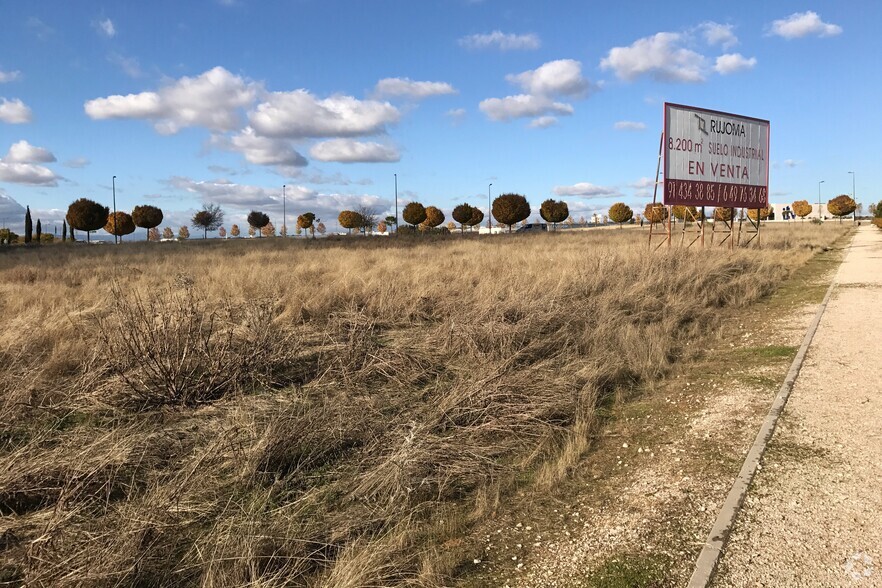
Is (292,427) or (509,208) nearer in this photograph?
(292,427)

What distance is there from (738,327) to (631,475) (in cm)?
646

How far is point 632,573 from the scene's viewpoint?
2965 millimetres

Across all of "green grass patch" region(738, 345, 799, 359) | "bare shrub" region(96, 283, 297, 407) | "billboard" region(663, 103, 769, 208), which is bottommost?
"green grass patch" region(738, 345, 799, 359)

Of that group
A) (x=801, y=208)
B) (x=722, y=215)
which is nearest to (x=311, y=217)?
(x=722, y=215)

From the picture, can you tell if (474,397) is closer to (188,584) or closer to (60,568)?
(188,584)

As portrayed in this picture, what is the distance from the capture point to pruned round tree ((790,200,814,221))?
372ft

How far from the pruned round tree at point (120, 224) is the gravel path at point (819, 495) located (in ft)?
247

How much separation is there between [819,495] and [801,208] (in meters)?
131

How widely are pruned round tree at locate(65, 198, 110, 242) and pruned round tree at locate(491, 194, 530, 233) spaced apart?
4464 cm

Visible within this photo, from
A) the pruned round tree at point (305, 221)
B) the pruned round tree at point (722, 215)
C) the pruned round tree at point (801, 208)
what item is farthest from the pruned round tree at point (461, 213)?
the pruned round tree at point (801, 208)

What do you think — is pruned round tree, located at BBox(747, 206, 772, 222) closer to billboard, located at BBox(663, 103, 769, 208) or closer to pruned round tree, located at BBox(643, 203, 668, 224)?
billboard, located at BBox(663, 103, 769, 208)

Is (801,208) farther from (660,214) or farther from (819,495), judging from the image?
(819,495)

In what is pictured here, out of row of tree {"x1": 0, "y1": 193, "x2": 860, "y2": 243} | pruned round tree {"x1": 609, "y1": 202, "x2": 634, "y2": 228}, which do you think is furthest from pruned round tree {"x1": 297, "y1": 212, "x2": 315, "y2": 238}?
pruned round tree {"x1": 609, "y1": 202, "x2": 634, "y2": 228}

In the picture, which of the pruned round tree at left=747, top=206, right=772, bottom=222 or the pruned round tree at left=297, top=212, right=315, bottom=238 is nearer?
the pruned round tree at left=747, top=206, right=772, bottom=222
